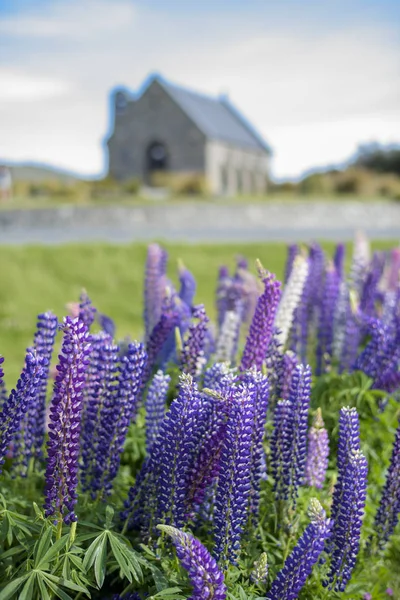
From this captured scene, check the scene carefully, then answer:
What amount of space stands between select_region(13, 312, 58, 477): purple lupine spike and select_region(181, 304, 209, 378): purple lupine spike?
0.51 m

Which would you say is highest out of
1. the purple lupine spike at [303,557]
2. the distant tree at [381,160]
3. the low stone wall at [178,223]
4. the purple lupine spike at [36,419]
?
the distant tree at [381,160]

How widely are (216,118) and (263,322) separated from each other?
4403cm

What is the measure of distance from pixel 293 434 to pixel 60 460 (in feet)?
2.68

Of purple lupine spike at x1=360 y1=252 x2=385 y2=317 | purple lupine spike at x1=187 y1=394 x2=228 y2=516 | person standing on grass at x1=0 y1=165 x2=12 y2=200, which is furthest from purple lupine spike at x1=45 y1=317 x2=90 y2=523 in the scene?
person standing on grass at x1=0 y1=165 x2=12 y2=200

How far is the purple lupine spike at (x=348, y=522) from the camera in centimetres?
230

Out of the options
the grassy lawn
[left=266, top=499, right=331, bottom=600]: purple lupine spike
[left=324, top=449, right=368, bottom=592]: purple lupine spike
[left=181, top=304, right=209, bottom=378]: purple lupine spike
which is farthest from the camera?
the grassy lawn

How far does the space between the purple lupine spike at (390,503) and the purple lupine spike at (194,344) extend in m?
0.79

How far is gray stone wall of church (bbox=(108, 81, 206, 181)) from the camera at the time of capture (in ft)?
131

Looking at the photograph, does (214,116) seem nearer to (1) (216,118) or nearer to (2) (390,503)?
(1) (216,118)

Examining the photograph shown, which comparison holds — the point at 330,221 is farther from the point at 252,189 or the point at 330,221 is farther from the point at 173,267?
the point at 252,189

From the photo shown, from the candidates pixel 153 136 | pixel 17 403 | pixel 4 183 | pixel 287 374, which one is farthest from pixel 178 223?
pixel 153 136

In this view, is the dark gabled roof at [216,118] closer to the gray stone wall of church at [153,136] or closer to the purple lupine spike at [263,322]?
the gray stone wall of church at [153,136]

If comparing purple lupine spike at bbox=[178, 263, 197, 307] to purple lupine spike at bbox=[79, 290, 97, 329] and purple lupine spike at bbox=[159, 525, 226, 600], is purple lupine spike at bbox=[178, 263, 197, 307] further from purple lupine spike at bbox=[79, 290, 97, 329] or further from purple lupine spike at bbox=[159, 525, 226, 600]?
purple lupine spike at bbox=[159, 525, 226, 600]

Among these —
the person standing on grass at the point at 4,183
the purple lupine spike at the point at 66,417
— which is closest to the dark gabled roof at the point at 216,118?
the person standing on grass at the point at 4,183
